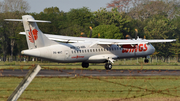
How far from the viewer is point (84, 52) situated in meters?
40.9

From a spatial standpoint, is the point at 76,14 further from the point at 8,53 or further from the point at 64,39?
the point at 64,39

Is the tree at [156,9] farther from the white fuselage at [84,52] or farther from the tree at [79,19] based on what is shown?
the white fuselage at [84,52]

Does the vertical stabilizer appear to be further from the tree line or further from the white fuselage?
the tree line

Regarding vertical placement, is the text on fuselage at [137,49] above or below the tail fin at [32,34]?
below

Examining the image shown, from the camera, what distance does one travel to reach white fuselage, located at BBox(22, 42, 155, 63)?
37.0 m

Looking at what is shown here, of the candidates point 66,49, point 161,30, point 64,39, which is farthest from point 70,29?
point 66,49

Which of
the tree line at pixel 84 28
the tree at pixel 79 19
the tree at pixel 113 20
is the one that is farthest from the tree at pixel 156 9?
the tree at pixel 79 19

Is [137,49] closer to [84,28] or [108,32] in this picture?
[108,32]

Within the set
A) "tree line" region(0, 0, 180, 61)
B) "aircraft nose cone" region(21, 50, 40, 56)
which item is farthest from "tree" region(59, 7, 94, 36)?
"aircraft nose cone" region(21, 50, 40, 56)

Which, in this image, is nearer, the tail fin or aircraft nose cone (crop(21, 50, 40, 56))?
aircraft nose cone (crop(21, 50, 40, 56))

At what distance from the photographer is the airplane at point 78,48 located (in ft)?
118

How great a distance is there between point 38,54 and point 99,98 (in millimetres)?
20513

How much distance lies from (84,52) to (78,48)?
3.61 feet

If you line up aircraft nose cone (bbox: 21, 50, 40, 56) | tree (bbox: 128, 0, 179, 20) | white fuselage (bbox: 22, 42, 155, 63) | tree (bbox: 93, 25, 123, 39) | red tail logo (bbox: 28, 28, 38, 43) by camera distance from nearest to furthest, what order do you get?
aircraft nose cone (bbox: 21, 50, 40, 56) < red tail logo (bbox: 28, 28, 38, 43) < white fuselage (bbox: 22, 42, 155, 63) < tree (bbox: 93, 25, 123, 39) < tree (bbox: 128, 0, 179, 20)
